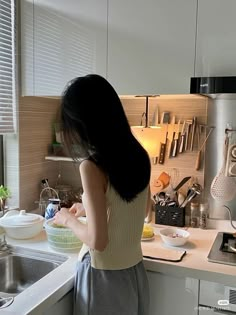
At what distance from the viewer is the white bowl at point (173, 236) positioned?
59.7 inches

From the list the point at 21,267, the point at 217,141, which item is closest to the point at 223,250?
the point at 217,141

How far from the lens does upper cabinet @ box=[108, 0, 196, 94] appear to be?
1473 millimetres

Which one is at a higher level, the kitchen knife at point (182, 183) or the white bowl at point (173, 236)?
the kitchen knife at point (182, 183)

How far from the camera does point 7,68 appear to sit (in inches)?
70.7

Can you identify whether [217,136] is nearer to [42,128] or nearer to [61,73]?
[61,73]

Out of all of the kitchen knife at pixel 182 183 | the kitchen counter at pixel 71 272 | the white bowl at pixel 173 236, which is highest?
the kitchen knife at pixel 182 183

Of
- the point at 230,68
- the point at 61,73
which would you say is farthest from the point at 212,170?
the point at 61,73

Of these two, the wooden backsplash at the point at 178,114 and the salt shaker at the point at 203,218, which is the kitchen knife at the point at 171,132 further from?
the salt shaker at the point at 203,218

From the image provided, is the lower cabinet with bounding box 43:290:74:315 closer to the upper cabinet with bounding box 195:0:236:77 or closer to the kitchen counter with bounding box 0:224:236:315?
the kitchen counter with bounding box 0:224:236:315

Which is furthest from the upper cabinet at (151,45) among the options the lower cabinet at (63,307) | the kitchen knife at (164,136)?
the lower cabinet at (63,307)

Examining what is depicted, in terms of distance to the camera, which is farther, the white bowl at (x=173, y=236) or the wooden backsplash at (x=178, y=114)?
the wooden backsplash at (x=178, y=114)

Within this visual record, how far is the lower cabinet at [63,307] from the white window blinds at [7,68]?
3.04ft

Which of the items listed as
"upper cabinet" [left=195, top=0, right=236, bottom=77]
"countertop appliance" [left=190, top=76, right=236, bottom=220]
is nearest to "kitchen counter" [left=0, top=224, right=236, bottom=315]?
"countertop appliance" [left=190, top=76, right=236, bottom=220]

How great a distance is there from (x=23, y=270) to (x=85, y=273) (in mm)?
431
